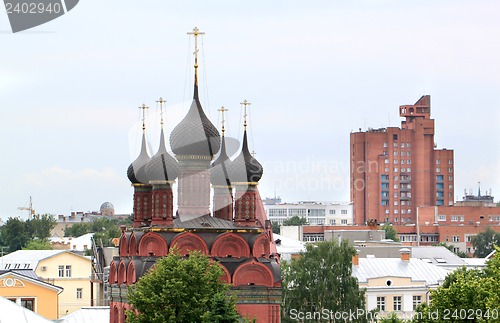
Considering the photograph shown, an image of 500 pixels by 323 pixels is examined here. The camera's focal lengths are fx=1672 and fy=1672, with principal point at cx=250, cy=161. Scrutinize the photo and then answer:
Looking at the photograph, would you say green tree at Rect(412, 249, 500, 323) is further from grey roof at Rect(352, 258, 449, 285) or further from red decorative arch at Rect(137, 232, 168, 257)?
grey roof at Rect(352, 258, 449, 285)

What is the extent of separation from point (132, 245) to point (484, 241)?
3131 inches

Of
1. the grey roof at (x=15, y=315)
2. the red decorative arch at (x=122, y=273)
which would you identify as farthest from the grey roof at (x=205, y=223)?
the grey roof at (x=15, y=315)

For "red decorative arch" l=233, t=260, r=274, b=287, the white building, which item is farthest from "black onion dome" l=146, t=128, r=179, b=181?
the white building

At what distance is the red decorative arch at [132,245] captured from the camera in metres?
49.6

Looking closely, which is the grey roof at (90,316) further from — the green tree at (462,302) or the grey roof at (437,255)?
the grey roof at (437,255)

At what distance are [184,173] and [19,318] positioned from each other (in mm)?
8934

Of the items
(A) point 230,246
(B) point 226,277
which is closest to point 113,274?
(A) point 230,246

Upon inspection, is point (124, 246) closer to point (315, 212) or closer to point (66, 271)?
point (66, 271)

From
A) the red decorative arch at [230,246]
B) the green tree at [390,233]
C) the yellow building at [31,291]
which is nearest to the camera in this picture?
the red decorative arch at [230,246]

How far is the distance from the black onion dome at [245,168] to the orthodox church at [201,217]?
0.10ft

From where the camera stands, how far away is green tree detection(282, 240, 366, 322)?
61.4 metres

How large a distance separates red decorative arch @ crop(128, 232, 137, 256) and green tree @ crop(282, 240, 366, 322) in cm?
1164

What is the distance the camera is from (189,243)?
48750mm

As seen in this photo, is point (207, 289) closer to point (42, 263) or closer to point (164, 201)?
point (164, 201)
